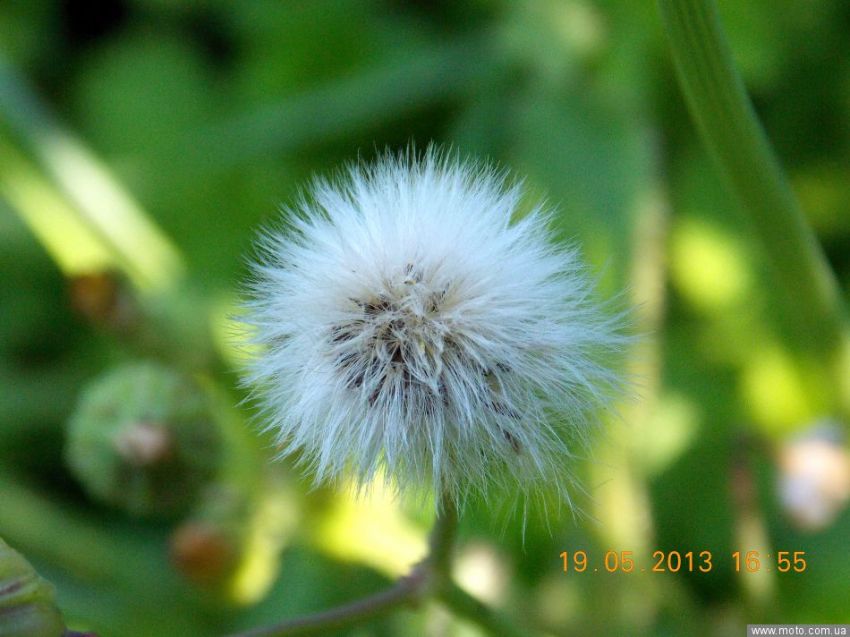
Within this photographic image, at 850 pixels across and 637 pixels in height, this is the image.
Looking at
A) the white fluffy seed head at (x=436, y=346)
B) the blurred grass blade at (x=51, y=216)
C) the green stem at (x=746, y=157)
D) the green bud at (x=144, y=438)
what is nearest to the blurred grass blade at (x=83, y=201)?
the blurred grass blade at (x=51, y=216)

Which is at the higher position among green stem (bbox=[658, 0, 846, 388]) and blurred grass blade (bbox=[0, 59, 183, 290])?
blurred grass blade (bbox=[0, 59, 183, 290])

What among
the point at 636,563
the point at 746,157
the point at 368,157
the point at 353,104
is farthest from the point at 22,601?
the point at 353,104

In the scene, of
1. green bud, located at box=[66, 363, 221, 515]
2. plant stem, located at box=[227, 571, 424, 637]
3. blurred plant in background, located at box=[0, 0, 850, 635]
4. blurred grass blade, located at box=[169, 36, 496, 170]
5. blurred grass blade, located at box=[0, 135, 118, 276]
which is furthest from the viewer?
blurred grass blade, located at box=[169, 36, 496, 170]

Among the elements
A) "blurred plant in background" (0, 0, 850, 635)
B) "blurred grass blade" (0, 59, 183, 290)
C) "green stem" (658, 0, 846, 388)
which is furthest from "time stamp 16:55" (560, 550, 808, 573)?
"blurred grass blade" (0, 59, 183, 290)

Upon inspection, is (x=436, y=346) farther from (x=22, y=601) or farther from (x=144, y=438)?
(x=144, y=438)

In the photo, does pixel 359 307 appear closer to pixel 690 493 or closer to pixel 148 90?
pixel 690 493

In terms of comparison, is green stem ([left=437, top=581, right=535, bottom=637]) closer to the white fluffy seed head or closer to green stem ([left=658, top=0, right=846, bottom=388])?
the white fluffy seed head
